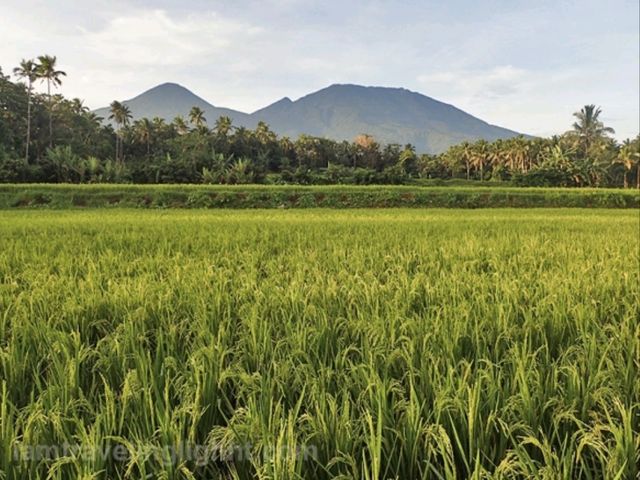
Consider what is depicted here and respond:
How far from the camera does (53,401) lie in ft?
5.29

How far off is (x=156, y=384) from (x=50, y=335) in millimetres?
949

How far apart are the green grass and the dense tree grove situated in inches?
425

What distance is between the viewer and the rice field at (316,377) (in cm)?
130

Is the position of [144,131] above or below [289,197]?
above

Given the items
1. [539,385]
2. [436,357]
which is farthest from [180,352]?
[539,385]

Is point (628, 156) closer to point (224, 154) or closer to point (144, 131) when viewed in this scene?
point (224, 154)

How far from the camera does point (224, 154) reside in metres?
50.2

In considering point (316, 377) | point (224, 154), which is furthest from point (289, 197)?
point (224, 154)

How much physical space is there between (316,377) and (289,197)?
22.0 metres

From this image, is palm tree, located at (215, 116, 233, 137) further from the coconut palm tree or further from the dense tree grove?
the coconut palm tree

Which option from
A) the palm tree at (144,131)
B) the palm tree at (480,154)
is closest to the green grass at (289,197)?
the palm tree at (144,131)

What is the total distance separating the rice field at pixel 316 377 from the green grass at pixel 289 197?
17649mm

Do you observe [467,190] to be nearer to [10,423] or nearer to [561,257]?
[561,257]

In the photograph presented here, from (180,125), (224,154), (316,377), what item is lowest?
(316,377)
